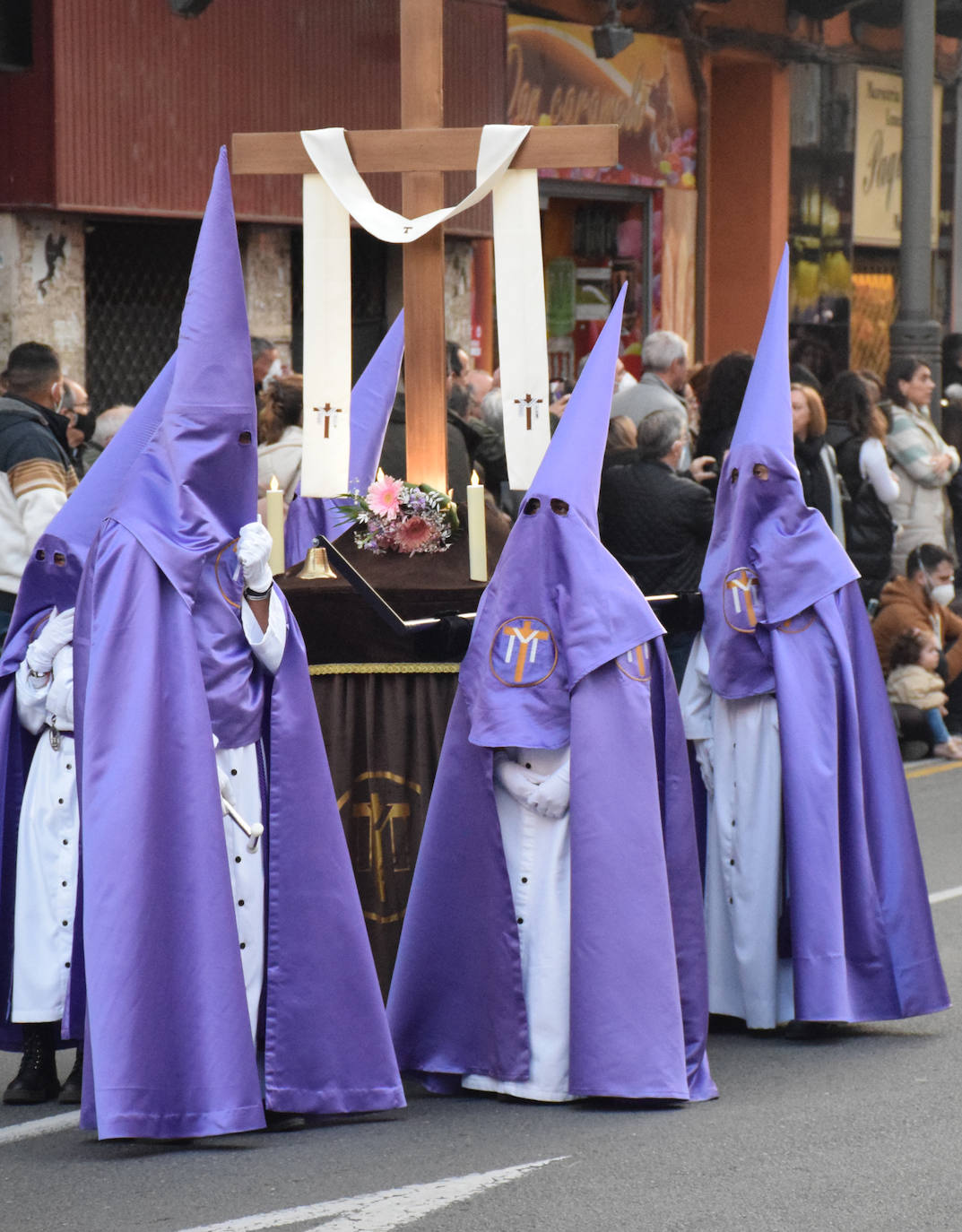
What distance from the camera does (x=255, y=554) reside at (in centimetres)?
532

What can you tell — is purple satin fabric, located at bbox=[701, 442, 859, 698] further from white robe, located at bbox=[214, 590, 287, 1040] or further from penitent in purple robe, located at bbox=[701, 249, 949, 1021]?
white robe, located at bbox=[214, 590, 287, 1040]

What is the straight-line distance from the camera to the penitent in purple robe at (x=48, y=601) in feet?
18.3

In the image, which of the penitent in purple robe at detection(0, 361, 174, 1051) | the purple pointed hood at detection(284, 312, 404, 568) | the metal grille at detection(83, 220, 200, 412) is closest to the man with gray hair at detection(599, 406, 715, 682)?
the purple pointed hood at detection(284, 312, 404, 568)

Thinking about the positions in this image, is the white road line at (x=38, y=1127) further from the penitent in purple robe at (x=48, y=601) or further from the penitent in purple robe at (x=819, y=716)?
the penitent in purple robe at (x=819, y=716)

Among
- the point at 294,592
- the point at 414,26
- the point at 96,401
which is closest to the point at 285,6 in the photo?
the point at 96,401

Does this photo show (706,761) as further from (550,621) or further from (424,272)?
(424,272)

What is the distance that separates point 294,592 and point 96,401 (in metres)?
7.11

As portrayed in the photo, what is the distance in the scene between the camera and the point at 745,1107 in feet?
18.5

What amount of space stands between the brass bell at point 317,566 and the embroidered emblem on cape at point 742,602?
1160 millimetres

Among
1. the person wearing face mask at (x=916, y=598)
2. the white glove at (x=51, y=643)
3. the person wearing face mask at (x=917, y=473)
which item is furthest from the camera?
the person wearing face mask at (x=917, y=473)

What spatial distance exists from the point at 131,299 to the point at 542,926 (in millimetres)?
8506

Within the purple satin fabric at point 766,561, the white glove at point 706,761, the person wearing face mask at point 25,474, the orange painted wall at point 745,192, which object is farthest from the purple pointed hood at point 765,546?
the orange painted wall at point 745,192

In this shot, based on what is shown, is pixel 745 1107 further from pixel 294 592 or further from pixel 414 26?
pixel 414 26

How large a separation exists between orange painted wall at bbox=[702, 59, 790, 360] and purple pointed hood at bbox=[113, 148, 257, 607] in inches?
541
